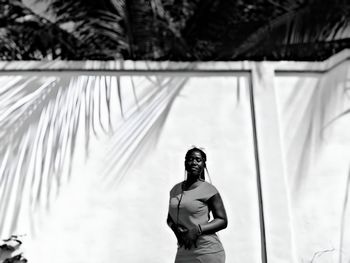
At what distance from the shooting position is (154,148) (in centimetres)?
600

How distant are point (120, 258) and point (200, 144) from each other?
1479 mm

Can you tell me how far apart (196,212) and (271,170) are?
232 cm

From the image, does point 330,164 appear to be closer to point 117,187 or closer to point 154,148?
point 154,148

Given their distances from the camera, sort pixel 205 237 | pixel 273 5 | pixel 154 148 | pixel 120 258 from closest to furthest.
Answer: pixel 205 237
pixel 120 258
pixel 154 148
pixel 273 5

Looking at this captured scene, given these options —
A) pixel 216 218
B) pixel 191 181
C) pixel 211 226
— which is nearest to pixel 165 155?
pixel 191 181

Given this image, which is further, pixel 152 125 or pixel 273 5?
pixel 273 5

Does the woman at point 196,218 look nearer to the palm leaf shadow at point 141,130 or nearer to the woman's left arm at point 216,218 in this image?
the woman's left arm at point 216,218

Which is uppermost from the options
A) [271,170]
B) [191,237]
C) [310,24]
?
[310,24]

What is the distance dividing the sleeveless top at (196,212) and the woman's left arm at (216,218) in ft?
0.11

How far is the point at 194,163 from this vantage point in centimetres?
393

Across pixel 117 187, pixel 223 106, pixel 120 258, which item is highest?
pixel 223 106

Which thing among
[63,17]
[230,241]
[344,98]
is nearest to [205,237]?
[230,241]

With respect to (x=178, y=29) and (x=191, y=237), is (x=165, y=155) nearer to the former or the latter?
(x=191, y=237)

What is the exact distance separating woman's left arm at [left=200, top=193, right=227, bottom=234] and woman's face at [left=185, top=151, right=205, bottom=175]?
0.72 ft
